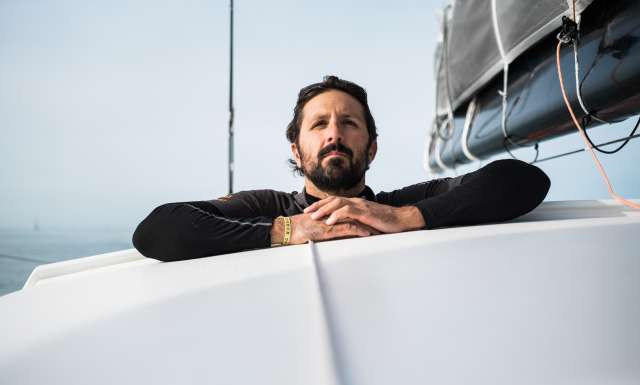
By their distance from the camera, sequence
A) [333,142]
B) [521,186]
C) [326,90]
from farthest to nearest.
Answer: [326,90], [333,142], [521,186]

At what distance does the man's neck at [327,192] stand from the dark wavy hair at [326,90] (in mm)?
117

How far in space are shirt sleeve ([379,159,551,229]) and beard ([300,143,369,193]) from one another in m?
0.45

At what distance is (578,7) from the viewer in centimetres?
102

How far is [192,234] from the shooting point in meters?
0.71

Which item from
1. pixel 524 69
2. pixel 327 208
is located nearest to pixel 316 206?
pixel 327 208

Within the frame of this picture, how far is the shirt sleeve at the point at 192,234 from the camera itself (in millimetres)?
710

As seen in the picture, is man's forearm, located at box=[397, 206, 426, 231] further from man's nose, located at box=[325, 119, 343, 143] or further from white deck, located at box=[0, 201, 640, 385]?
man's nose, located at box=[325, 119, 343, 143]

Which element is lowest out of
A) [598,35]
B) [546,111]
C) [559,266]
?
[559,266]

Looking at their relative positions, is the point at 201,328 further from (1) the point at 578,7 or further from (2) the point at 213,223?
(1) the point at 578,7

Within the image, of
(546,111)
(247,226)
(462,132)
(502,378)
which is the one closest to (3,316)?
(247,226)

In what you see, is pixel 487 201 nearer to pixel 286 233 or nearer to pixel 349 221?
pixel 349 221

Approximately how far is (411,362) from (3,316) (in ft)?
1.45

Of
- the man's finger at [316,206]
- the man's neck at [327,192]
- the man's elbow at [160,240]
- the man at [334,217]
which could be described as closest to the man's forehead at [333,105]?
the man's neck at [327,192]

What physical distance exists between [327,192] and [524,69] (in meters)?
0.99
